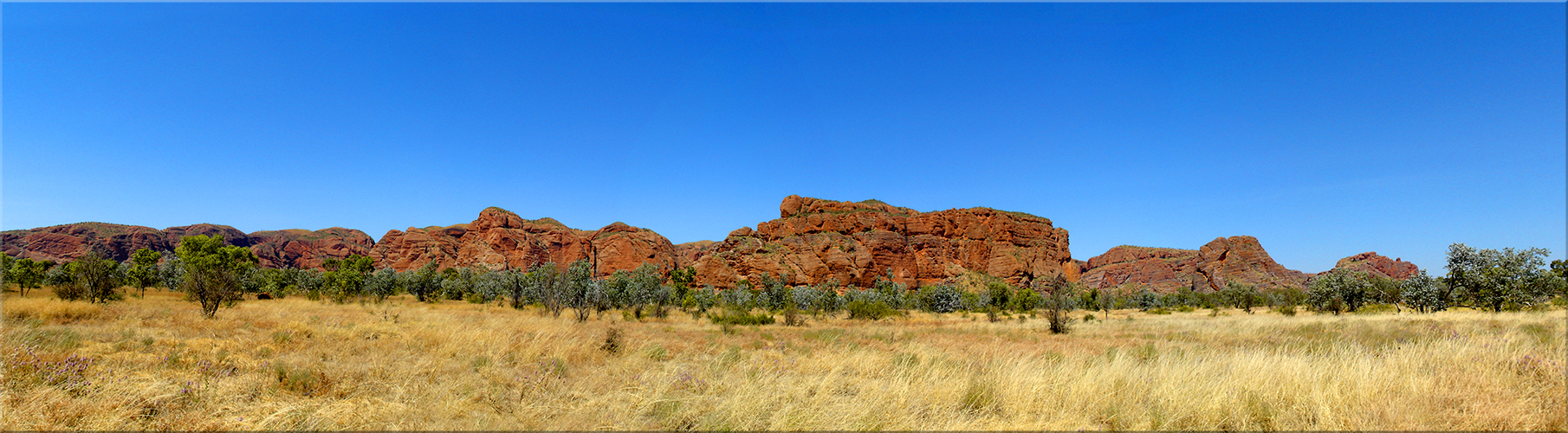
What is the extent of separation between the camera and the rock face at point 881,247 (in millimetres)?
104688

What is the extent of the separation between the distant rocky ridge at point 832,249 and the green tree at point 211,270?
220 ft

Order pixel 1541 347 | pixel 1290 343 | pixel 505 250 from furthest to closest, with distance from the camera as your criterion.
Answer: pixel 505 250, pixel 1290 343, pixel 1541 347

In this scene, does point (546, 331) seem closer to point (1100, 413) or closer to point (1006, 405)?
point (1006, 405)

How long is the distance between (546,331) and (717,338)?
15.4 feet

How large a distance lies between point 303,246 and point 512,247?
3538 inches

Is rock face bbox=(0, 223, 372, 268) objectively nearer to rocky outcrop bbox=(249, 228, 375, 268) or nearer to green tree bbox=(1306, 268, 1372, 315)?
rocky outcrop bbox=(249, 228, 375, 268)

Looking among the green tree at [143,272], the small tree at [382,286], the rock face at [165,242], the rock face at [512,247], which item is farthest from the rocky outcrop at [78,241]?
the small tree at [382,286]

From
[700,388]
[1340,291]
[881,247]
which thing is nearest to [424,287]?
[700,388]

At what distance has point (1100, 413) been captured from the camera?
4.62 meters

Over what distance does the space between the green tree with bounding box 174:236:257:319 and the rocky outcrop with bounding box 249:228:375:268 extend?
419ft

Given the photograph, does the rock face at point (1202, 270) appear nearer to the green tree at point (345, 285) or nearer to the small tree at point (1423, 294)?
the small tree at point (1423, 294)

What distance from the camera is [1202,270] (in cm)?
12512

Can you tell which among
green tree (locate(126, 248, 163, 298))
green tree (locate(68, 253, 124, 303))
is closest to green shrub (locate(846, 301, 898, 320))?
Answer: green tree (locate(68, 253, 124, 303))

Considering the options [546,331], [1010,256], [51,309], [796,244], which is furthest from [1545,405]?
[1010,256]
